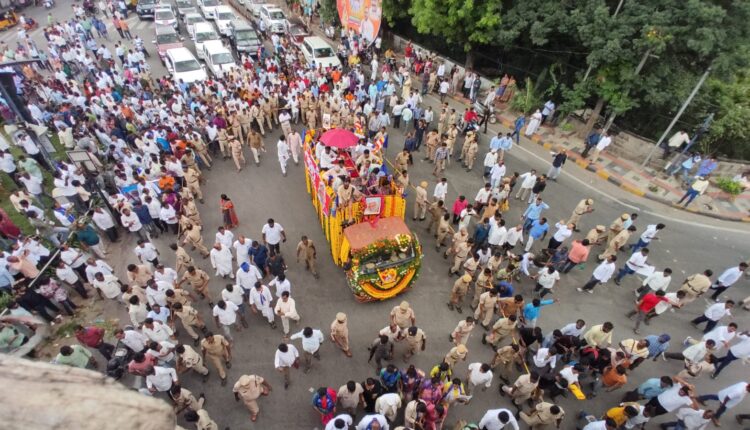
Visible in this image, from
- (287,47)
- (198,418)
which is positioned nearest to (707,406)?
(198,418)

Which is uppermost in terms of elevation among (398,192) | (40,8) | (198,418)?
(398,192)

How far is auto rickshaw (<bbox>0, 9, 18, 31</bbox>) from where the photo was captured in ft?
88.7

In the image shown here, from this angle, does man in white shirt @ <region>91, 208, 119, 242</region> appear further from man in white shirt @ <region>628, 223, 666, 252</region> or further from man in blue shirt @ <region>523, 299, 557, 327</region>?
man in white shirt @ <region>628, 223, 666, 252</region>

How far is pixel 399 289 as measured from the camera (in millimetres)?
9180

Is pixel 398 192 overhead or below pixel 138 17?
overhead

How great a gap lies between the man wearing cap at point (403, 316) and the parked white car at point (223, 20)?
71.8 ft

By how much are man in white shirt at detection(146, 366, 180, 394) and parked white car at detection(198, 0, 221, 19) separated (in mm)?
25538

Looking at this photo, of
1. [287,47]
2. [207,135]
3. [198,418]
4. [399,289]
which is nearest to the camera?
[198,418]

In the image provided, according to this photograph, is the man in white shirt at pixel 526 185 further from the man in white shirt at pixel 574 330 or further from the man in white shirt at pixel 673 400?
the man in white shirt at pixel 673 400

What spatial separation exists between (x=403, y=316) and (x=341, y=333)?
126 cm

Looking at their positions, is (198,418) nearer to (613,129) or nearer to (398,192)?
(398,192)

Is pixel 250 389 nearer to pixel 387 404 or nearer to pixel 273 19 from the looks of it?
pixel 387 404

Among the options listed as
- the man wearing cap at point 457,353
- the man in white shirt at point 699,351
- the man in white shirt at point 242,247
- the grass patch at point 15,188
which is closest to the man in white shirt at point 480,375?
the man wearing cap at point 457,353

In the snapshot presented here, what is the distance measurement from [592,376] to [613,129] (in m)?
11.2
